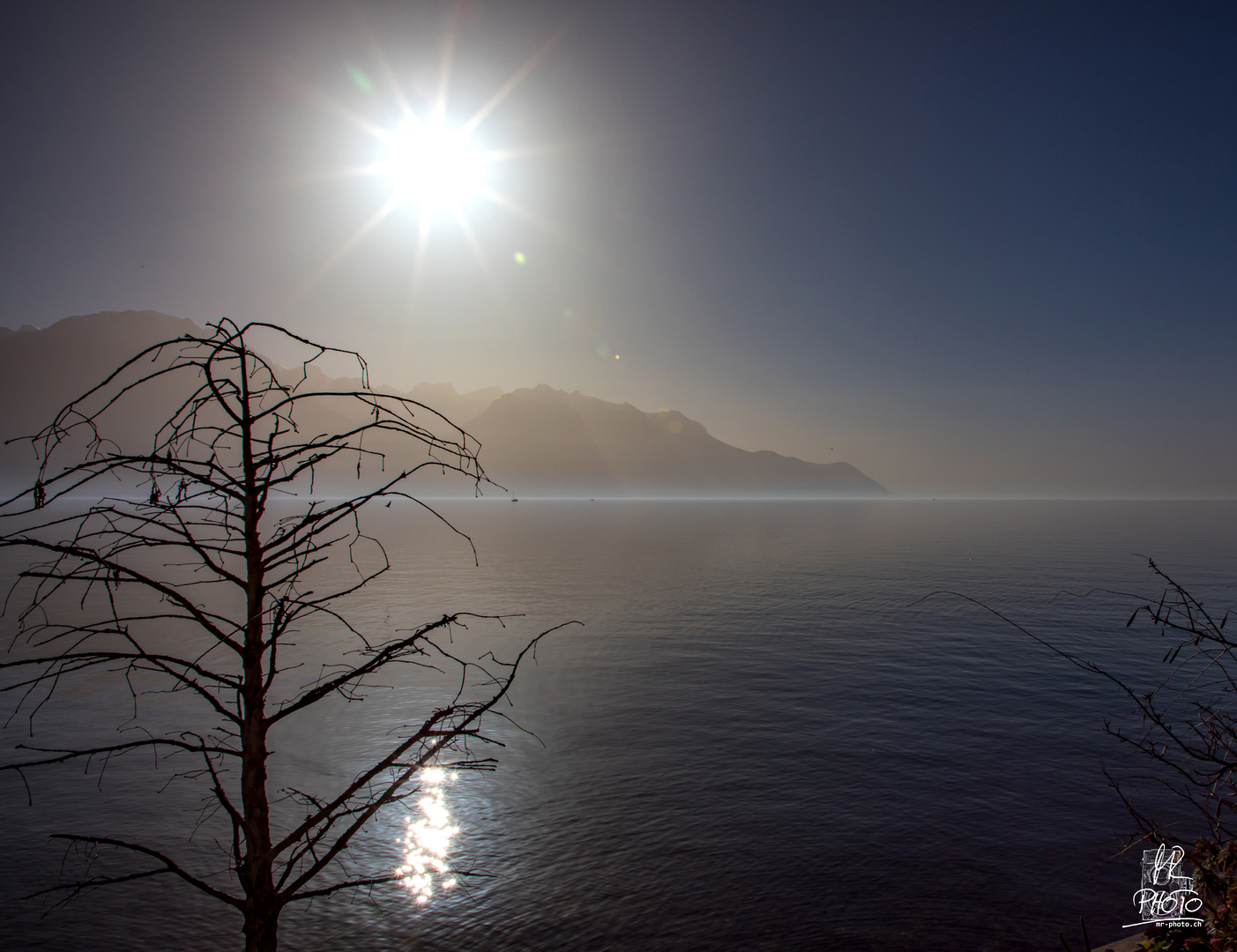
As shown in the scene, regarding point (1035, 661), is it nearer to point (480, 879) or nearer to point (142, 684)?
point (480, 879)

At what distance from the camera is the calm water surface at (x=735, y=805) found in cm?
1263

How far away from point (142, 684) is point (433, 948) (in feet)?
75.5

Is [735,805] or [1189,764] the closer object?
[735,805]

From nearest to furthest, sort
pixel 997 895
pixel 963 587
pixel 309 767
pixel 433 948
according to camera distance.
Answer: pixel 433 948 → pixel 997 895 → pixel 309 767 → pixel 963 587

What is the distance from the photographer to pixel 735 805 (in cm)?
1667

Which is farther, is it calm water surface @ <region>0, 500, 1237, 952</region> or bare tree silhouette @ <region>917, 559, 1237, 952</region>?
calm water surface @ <region>0, 500, 1237, 952</region>

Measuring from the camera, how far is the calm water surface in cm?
1263

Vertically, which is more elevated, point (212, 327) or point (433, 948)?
point (212, 327)

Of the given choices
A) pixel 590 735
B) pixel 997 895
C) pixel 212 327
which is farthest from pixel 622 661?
pixel 212 327

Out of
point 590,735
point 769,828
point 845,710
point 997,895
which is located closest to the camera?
point 997,895

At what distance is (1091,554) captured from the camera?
7919 cm

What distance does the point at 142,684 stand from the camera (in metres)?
28.3

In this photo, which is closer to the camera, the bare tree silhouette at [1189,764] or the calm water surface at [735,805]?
the bare tree silhouette at [1189,764]

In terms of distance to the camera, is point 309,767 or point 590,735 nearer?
point 309,767
